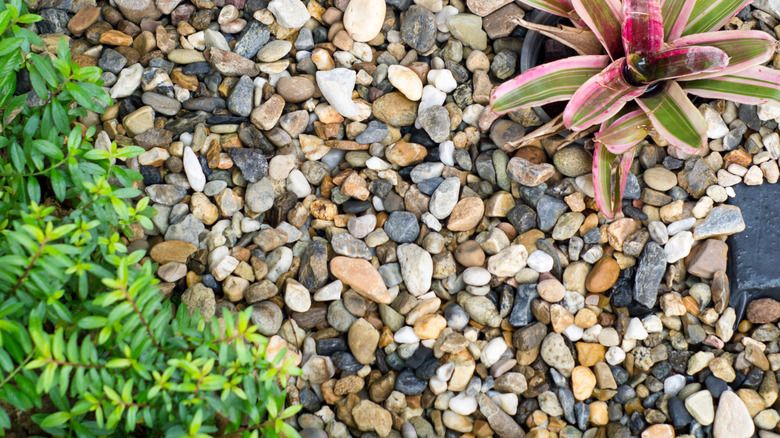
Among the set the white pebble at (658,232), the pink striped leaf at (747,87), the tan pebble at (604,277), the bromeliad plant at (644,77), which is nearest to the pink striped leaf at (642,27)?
the bromeliad plant at (644,77)

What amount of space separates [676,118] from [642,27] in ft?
1.04

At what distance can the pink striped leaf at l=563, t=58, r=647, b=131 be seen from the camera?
6.23 ft

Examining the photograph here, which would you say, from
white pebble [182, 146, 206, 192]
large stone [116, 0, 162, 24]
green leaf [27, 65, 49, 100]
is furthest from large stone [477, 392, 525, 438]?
large stone [116, 0, 162, 24]

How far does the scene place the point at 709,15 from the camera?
1.98m

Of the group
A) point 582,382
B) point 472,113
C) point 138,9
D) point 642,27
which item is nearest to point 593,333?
point 582,382

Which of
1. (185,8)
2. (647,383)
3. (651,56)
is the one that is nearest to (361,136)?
(185,8)

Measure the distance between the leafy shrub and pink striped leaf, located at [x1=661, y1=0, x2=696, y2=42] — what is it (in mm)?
1678

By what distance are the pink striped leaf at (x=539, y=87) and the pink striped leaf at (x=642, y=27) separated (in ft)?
0.42

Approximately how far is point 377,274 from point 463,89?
2.79 ft

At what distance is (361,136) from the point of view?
2.31 meters

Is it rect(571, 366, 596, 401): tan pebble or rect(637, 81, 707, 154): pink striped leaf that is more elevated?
rect(637, 81, 707, 154): pink striped leaf

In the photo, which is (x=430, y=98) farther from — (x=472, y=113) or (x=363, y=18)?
(x=363, y=18)

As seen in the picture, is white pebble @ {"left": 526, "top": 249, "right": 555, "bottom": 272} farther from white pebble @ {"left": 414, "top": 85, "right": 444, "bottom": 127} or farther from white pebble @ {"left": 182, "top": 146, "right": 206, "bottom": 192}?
white pebble @ {"left": 182, "top": 146, "right": 206, "bottom": 192}

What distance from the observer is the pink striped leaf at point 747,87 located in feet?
6.11
